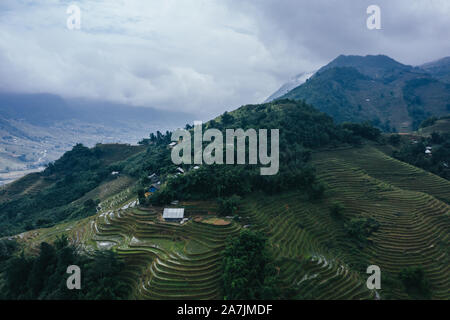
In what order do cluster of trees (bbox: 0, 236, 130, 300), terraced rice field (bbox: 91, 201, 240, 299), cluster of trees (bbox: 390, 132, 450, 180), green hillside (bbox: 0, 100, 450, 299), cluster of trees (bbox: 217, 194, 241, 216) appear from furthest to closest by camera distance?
cluster of trees (bbox: 390, 132, 450, 180)
cluster of trees (bbox: 217, 194, 241, 216)
green hillside (bbox: 0, 100, 450, 299)
terraced rice field (bbox: 91, 201, 240, 299)
cluster of trees (bbox: 0, 236, 130, 300)

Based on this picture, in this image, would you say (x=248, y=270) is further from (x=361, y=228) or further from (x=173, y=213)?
(x=361, y=228)

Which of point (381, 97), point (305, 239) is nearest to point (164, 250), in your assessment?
point (305, 239)

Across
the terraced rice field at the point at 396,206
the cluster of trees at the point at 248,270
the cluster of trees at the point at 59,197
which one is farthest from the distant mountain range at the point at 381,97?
the cluster of trees at the point at 248,270

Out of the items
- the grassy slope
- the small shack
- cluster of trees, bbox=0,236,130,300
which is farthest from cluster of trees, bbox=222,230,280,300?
cluster of trees, bbox=0,236,130,300

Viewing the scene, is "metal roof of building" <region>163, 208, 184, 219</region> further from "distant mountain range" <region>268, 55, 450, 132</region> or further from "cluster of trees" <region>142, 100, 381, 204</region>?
"distant mountain range" <region>268, 55, 450, 132</region>
